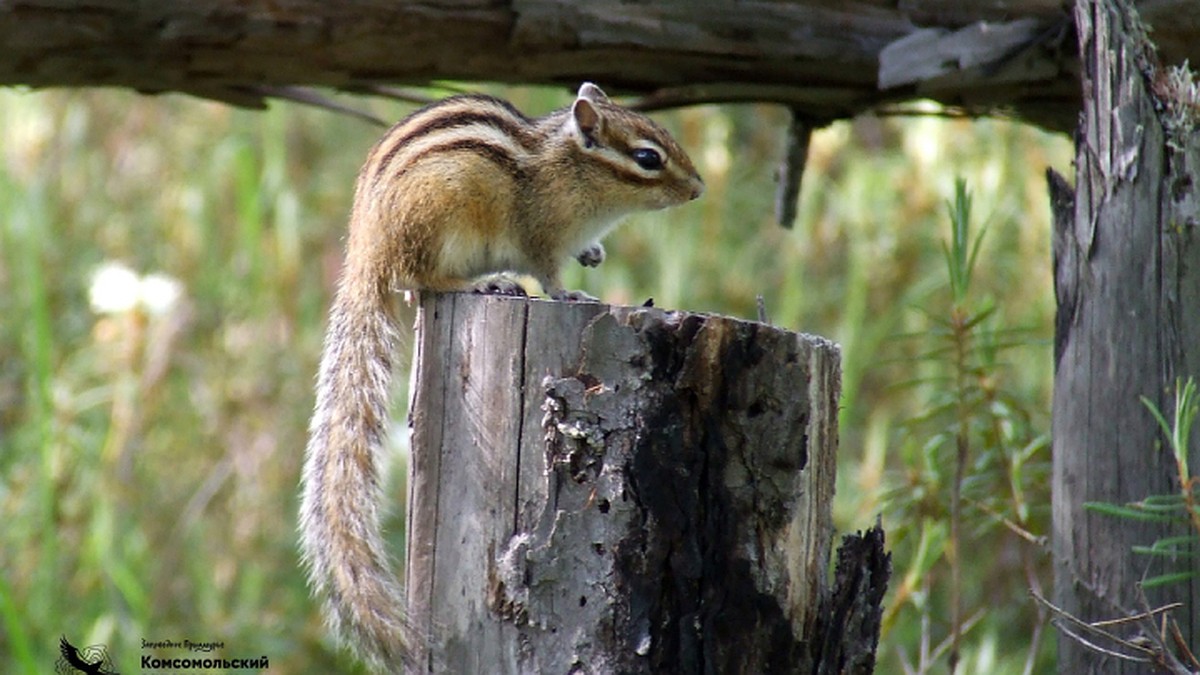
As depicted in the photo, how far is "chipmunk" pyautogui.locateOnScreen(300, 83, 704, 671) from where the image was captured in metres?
1.99

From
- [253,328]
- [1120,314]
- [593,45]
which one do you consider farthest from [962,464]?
[253,328]

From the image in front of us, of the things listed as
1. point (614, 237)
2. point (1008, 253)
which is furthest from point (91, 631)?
point (1008, 253)

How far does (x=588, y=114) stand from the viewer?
8.46 ft

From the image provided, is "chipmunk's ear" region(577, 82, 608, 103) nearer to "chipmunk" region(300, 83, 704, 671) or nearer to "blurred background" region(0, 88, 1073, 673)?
"chipmunk" region(300, 83, 704, 671)

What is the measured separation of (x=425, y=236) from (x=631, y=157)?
0.50 m

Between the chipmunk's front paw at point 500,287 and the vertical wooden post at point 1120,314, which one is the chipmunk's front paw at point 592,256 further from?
the vertical wooden post at point 1120,314

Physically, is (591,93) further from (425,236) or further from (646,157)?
(425,236)

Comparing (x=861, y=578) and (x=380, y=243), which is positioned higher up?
(x=380, y=243)

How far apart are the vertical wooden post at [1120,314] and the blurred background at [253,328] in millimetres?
760

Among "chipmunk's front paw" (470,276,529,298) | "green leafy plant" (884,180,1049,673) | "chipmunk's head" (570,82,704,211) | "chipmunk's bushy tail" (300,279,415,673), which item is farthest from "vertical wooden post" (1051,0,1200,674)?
"chipmunk's bushy tail" (300,279,415,673)

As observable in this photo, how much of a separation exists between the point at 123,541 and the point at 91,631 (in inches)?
17.2

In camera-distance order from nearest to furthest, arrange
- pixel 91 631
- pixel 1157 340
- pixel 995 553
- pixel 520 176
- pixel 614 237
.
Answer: pixel 1157 340
pixel 520 176
pixel 91 631
pixel 995 553
pixel 614 237

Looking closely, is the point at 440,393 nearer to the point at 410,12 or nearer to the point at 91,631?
the point at 410,12

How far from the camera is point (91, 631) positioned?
133 inches
